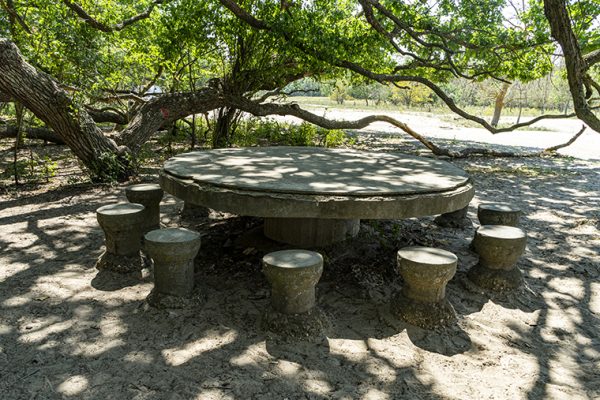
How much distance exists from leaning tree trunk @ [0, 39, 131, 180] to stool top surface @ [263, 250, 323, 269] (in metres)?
4.39

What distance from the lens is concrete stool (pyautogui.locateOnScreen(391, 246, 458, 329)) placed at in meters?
2.63

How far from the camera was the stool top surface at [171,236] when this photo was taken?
2.81 metres

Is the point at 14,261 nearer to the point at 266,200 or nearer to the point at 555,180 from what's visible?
the point at 266,200

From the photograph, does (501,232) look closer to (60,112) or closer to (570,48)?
(570,48)

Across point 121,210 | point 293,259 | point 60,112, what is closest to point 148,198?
point 121,210

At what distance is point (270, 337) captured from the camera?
255 centimetres

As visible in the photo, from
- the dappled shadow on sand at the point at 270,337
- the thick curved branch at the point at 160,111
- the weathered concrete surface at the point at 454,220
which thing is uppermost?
the thick curved branch at the point at 160,111

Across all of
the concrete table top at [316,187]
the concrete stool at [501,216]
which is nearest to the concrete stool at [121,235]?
the concrete table top at [316,187]

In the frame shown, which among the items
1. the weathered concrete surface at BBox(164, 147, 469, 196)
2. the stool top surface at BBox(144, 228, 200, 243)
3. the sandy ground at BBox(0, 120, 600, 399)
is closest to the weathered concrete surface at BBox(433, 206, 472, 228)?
the sandy ground at BBox(0, 120, 600, 399)

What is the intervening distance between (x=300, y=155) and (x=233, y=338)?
2.47m

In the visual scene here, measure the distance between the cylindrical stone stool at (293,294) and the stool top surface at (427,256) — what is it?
578 millimetres

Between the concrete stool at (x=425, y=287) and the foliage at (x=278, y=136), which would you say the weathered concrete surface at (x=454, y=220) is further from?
the foliage at (x=278, y=136)

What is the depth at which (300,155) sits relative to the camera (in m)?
4.60

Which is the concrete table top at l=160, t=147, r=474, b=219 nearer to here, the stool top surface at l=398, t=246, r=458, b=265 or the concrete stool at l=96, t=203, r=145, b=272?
the stool top surface at l=398, t=246, r=458, b=265
